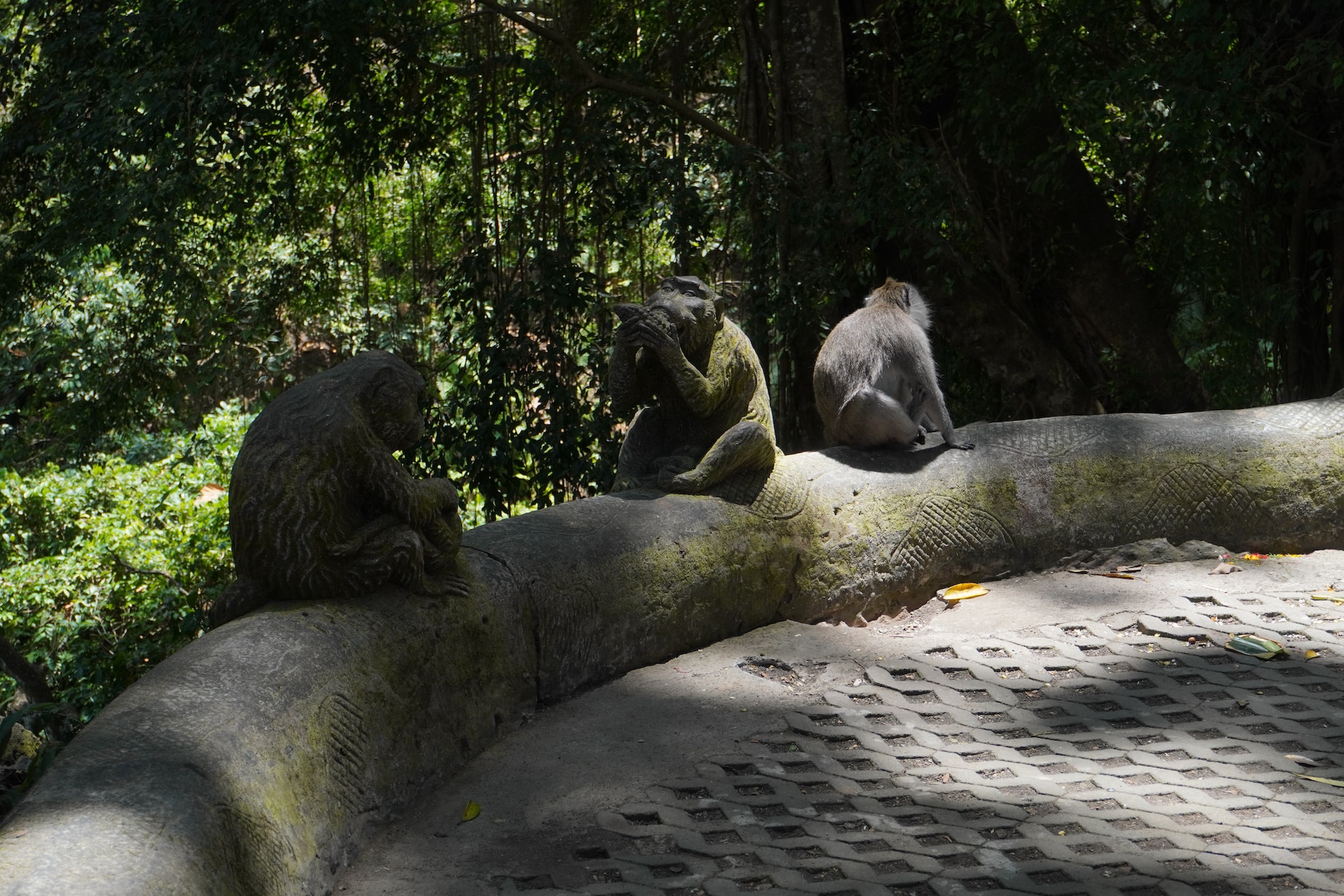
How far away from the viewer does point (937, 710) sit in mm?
4086

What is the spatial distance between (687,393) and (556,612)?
108cm

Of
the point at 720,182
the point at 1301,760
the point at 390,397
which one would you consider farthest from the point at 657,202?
the point at 1301,760

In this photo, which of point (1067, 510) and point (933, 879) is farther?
point (1067, 510)

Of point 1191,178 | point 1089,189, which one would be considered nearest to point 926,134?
point 1089,189

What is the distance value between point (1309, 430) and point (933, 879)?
3.80m

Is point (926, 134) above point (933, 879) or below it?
above

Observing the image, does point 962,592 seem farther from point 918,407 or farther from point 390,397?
point 390,397

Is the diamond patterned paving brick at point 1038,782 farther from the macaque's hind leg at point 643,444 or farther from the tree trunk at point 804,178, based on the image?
the tree trunk at point 804,178

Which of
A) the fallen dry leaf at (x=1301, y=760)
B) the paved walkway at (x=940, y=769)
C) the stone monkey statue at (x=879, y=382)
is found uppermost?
the stone monkey statue at (x=879, y=382)

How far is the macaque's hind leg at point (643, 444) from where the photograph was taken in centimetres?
505

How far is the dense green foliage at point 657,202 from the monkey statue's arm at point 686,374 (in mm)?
2476

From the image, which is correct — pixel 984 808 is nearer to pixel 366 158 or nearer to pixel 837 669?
pixel 837 669

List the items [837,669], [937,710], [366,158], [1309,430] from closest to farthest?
[937,710] → [837,669] → [1309,430] → [366,158]

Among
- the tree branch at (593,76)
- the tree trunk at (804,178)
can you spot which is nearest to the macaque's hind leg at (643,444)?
the tree trunk at (804,178)
